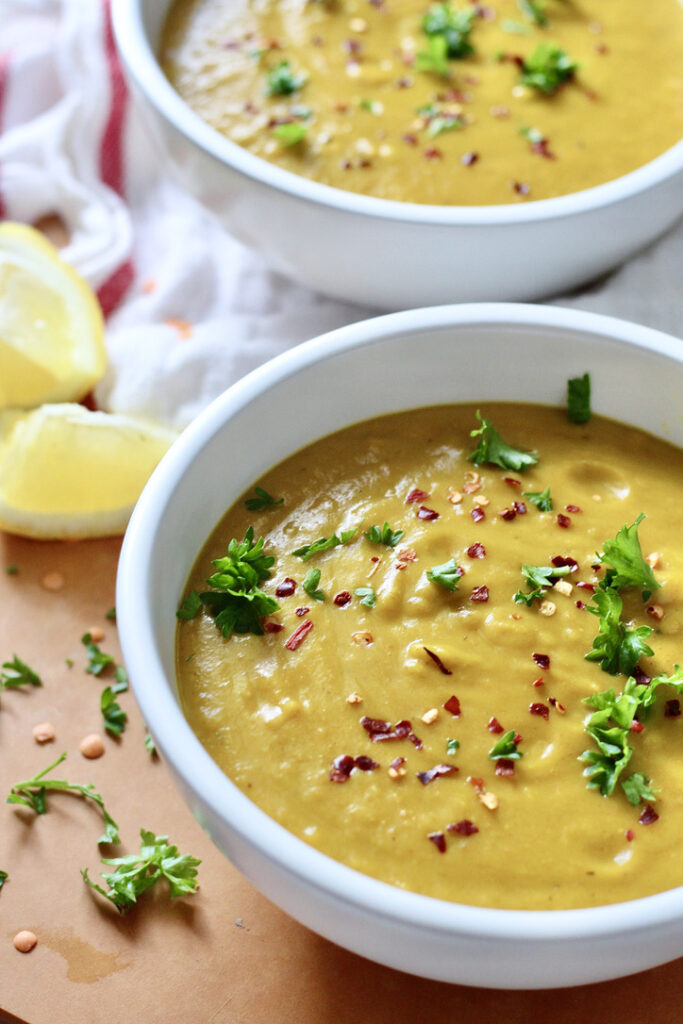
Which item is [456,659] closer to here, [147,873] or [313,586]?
[313,586]

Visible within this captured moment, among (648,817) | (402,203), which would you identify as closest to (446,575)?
(648,817)

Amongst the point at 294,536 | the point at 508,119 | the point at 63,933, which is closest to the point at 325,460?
the point at 294,536

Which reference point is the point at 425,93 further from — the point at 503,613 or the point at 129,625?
the point at 129,625

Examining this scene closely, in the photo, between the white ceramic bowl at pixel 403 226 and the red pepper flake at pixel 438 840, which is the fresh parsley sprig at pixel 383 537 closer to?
the red pepper flake at pixel 438 840

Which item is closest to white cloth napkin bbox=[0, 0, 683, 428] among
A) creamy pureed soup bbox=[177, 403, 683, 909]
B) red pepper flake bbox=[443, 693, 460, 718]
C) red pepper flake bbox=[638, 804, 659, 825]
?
creamy pureed soup bbox=[177, 403, 683, 909]

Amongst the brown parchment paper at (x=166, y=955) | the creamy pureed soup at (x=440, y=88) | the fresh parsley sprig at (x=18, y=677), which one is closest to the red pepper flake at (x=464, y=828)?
the brown parchment paper at (x=166, y=955)

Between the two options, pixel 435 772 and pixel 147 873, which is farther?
pixel 147 873
